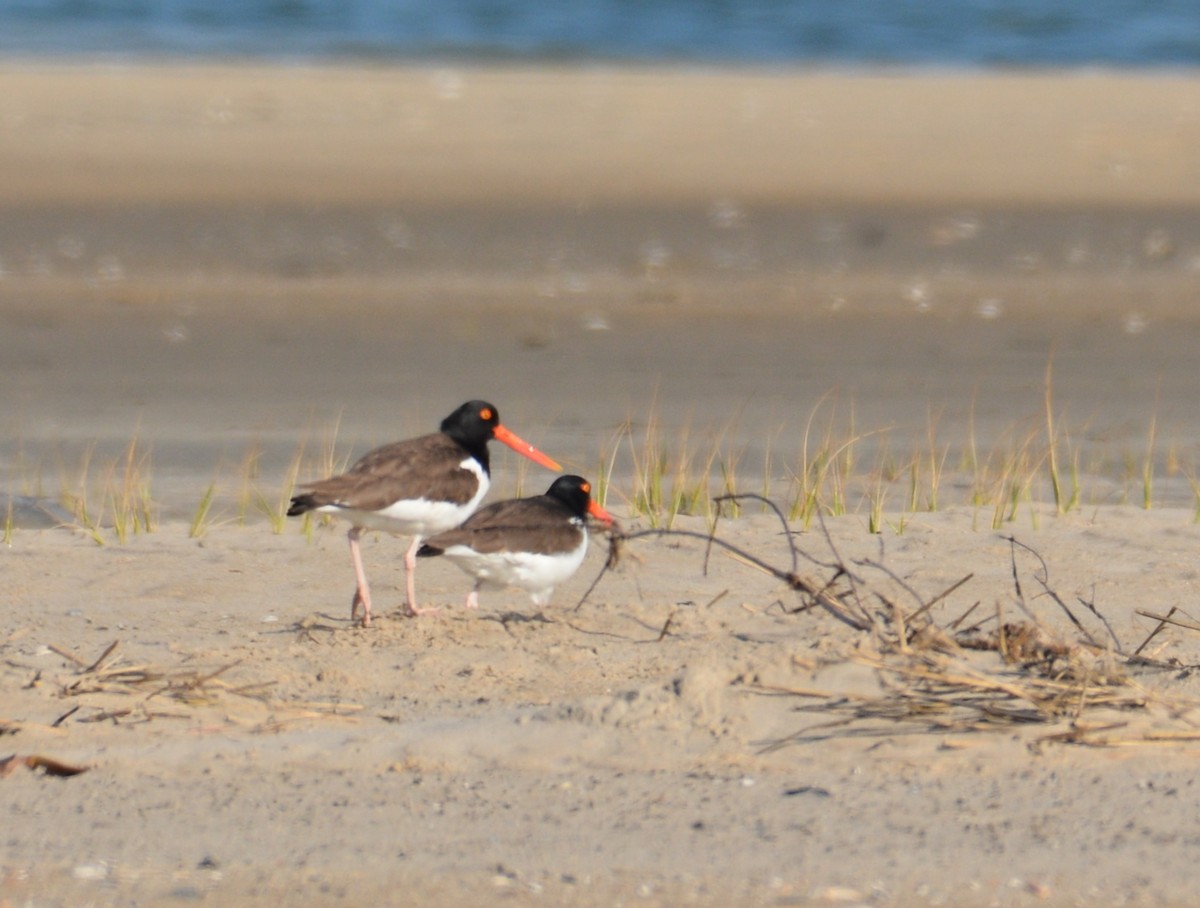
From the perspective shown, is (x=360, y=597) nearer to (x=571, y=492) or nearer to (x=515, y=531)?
(x=515, y=531)

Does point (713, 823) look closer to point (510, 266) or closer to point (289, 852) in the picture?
point (289, 852)

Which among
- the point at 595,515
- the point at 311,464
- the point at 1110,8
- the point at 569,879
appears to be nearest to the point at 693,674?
the point at 569,879

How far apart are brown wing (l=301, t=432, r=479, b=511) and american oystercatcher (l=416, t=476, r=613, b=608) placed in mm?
164

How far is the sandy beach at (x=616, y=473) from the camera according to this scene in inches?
135

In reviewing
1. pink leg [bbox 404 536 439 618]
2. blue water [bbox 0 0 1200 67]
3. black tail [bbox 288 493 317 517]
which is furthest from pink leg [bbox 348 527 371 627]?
blue water [bbox 0 0 1200 67]

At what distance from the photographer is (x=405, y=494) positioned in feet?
16.1

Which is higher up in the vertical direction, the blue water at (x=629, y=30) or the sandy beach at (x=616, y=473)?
the blue water at (x=629, y=30)

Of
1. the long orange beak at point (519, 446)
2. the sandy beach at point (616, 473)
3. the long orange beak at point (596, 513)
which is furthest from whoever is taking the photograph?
the long orange beak at point (519, 446)

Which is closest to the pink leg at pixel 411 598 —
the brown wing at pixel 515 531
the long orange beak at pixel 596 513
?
the brown wing at pixel 515 531

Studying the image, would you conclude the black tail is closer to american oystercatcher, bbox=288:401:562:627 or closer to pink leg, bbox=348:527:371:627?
american oystercatcher, bbox=288:401:562:627

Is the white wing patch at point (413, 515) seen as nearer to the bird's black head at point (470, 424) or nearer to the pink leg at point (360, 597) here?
the pink leg at point (360, 597)

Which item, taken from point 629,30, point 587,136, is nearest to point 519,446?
point 587,136

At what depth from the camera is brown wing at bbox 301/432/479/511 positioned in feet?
15.8

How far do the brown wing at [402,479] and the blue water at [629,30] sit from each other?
17.2 metres
